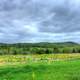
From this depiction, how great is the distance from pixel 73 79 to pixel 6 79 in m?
6.85

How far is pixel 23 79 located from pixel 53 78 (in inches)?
118

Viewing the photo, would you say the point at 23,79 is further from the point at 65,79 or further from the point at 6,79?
the point at 65,79

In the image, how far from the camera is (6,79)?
21.9 m

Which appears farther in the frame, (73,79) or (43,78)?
(43,78)

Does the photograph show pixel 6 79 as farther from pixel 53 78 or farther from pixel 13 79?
pixel 53 78

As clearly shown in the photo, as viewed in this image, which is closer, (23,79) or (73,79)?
(73,79)

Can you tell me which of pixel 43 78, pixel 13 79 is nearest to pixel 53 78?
pixel 43 78

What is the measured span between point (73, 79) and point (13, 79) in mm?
6266

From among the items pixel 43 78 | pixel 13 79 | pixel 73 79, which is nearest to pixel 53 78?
pixel 43 78

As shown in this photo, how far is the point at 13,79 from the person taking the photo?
Result: 72.3 feet

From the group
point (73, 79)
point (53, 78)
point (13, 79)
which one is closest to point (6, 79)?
point (13, 79)

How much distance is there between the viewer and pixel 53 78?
21.3 meters

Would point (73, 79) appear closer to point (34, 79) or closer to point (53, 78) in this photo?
point (53, 78)

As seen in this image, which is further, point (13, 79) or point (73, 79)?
point (13, 79)
